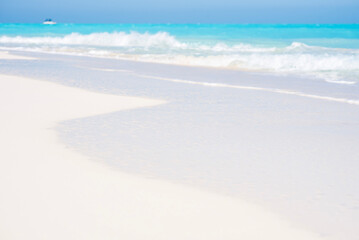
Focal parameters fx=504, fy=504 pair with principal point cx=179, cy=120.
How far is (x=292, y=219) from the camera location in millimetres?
4020

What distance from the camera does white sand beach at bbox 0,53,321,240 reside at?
3.74 meters

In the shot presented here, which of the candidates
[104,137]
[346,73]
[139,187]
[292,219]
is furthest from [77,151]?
[346,73]

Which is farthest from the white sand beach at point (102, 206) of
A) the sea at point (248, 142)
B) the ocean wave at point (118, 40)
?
the ocean wave at point (118, 40)

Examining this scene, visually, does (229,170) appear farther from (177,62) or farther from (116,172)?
(177,62)

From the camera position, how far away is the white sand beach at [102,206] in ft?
12.3

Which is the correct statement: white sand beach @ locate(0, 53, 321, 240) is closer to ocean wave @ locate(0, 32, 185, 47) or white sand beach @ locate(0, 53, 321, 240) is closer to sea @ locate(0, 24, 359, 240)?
sea @ locate(0, 24, 359, 240)

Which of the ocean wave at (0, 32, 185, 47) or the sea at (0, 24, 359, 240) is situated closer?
the sea at (0, 24, 359, 240)

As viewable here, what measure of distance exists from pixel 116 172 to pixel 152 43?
3903 cm

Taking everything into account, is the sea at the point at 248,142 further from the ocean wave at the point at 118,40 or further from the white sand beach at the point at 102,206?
the ocean wave at the point at 118,40

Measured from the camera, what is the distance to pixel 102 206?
421 cm

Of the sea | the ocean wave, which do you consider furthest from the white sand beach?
the ocean wave

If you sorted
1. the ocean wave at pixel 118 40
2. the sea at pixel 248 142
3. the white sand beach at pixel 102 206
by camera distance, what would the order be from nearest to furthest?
the white sand beach at pixel 102 206 < the sea at pixel 248 142 < the ocean wave at pixel 118 40

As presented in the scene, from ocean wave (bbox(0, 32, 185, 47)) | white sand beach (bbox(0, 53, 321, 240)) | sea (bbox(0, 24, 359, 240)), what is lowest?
ocean wave (bbox(0, 32, 185, 47))

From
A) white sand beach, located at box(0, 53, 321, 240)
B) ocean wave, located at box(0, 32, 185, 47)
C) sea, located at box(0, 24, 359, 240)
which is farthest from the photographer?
ocean wave, located at box(0, 32, 185, 47)
